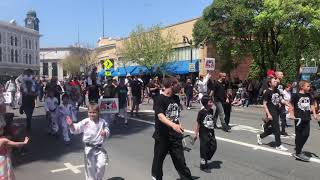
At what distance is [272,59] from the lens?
3080cm

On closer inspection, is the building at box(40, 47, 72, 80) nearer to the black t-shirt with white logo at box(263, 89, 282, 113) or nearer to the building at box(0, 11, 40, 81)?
the building at box(0, 11, 40, 81)

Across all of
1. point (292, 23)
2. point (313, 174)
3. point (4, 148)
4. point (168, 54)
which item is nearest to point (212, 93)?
point (313, 174)

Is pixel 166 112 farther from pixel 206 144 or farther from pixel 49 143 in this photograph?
pixel 49 143

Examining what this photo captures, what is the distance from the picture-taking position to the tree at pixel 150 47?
169 feet

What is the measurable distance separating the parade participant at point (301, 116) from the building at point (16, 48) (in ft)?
302

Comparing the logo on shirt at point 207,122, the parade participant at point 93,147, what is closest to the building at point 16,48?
the logo on shirt at point 207,122

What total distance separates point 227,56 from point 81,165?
24905 mm

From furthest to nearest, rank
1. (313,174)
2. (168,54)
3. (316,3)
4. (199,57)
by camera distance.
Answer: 1. (168,54)
2. (199,57)
3. (316,3)
4. (313,174)

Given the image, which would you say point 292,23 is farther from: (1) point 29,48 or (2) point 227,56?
(1) point 29,48

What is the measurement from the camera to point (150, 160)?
9.93 m

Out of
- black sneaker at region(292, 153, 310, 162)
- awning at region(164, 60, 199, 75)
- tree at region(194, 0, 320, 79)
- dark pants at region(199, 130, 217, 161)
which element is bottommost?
black sneaker at region(292, 153, 310, 162)

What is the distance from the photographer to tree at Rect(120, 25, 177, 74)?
2026 inches

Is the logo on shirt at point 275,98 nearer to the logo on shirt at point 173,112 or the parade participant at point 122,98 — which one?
the logo on shirt at point 173,112

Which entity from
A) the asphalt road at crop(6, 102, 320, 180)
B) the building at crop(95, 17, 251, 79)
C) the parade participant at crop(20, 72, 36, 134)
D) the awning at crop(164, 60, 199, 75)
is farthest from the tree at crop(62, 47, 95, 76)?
the asphalt road at crop(6, 102, 320, 180)
